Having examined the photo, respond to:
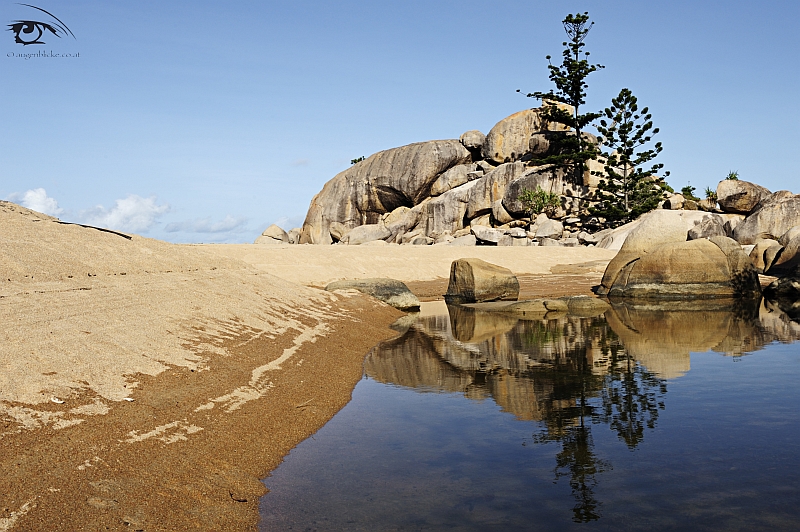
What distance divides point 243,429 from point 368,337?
843 cm

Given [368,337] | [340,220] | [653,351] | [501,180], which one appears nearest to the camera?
[653,351]

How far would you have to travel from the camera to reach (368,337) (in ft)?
52.7

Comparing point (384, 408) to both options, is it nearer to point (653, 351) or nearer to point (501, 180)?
point (653, 351)

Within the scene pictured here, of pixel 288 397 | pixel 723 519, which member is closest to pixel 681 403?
pixel 723 519

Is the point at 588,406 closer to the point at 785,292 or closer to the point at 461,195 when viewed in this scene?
the point at 785,292

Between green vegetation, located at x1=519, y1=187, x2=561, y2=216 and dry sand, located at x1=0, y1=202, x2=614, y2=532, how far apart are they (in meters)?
40.0

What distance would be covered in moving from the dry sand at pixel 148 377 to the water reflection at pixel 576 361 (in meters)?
1.75

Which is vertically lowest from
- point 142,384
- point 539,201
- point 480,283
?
point 142,384

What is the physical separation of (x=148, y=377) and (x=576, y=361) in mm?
8139

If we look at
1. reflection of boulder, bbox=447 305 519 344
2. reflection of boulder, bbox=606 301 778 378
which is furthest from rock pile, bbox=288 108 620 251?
reflection of boulder, bbox=447 305 519 344

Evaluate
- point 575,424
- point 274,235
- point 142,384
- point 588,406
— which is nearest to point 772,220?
point 588,406

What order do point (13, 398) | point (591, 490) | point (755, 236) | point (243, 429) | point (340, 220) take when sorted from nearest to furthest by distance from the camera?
point (591, 490) < point (13, 398) < point (243, 429) < point (755, 236) < point (340, 220)

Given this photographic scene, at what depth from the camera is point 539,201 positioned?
56438 millimetres

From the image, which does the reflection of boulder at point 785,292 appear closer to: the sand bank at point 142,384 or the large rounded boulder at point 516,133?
the sand bank at point 142,384
